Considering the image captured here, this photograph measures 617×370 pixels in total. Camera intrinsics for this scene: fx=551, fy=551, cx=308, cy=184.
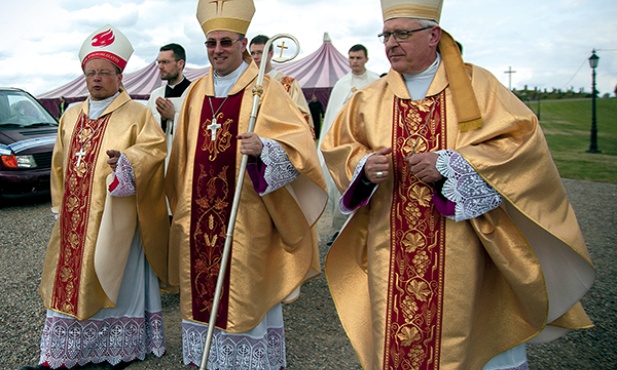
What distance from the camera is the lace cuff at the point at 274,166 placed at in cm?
295

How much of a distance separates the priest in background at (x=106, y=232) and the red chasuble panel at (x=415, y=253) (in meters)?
1.62

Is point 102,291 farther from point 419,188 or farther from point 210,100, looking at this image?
point 419,188

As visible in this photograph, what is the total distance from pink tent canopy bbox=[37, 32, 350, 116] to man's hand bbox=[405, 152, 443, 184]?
52.7 feet

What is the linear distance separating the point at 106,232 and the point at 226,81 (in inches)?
46.4

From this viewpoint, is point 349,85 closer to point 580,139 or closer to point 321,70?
point 321,70

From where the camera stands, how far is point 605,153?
1691 centimetres

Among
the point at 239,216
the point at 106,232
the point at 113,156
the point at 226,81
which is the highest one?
the point at 226,81

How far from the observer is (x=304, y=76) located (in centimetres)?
1920

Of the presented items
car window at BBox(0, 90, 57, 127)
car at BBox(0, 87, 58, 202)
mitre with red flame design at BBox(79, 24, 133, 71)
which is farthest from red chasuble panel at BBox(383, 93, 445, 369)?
car window at BBox(0, 90, 57, 127)

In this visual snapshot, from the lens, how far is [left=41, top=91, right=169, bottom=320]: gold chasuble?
3400 mm

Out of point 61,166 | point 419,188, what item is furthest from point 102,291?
point 419,188

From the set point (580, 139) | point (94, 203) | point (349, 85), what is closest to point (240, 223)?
point (94, 203)

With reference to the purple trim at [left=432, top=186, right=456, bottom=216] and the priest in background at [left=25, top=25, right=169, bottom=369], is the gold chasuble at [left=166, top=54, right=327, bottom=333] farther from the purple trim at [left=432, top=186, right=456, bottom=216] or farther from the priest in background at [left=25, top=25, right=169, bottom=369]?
the purple trim at [left=432, top=186, right=456, bottom=216]

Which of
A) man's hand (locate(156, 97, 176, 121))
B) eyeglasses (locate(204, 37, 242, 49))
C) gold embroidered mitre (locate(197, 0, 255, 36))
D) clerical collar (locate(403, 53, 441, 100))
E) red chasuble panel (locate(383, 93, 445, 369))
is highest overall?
gold embroidered mitre (locate(197, 0, 255, 36))
